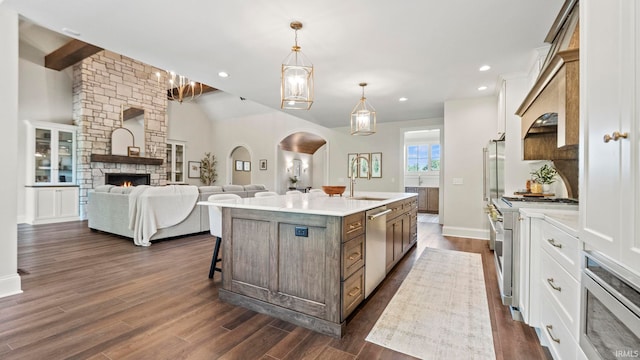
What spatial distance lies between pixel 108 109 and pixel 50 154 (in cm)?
164

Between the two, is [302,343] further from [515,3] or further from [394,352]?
[515,3]

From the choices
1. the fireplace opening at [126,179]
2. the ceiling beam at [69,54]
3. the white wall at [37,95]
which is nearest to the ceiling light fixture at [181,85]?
the ceiling beam at [69,54]

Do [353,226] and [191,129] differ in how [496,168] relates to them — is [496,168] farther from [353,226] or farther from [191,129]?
[191,129]

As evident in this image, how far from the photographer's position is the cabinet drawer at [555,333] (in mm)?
1393

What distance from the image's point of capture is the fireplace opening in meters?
7.31

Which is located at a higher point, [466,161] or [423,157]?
[423,157]

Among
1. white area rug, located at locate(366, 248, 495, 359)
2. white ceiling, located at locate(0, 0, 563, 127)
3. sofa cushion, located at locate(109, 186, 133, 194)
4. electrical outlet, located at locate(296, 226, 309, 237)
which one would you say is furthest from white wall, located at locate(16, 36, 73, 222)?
white area rug, located at locate(366, 248, 495, 359)

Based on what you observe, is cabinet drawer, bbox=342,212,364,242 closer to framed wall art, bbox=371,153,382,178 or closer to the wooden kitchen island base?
the wooden kitchen island base

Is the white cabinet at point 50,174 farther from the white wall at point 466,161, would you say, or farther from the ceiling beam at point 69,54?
the white wall at point 466,161

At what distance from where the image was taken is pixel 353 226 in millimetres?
2123

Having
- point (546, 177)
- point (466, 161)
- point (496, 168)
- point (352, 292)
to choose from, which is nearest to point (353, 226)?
point (352, 292)

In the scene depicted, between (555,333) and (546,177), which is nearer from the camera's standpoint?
(555,333)

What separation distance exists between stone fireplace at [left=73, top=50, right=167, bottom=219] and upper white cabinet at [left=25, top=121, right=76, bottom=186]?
0.74ft

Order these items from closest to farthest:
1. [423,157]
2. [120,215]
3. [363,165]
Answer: [120,215] → [363,165] → [423,157]
